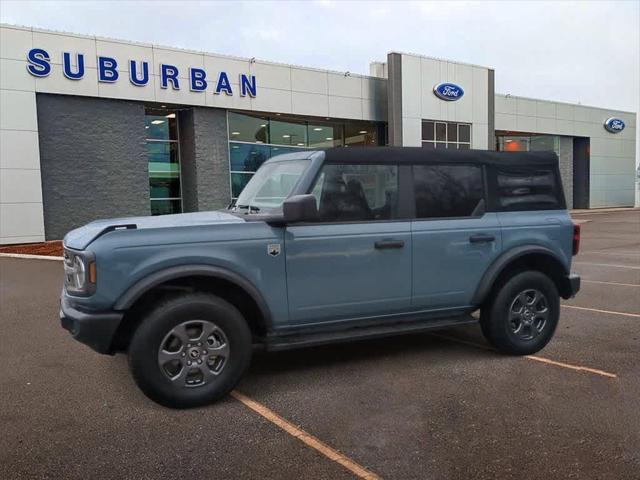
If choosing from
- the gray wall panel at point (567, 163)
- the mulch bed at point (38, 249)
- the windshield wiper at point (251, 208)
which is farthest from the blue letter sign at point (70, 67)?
the gray wall panel at point (567, 163)

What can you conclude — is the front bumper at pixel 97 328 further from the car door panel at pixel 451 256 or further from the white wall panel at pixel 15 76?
the white wall panel at pixel 15 76

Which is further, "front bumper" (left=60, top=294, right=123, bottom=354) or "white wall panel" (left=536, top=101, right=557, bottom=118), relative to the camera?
"white wall panel" (left=536, top=101, right=557, bottom=118)

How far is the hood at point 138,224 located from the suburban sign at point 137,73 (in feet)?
52.6

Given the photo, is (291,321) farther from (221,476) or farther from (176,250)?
(221,476)

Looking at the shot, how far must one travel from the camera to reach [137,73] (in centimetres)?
1978

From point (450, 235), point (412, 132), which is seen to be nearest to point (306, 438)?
point (450, 235)

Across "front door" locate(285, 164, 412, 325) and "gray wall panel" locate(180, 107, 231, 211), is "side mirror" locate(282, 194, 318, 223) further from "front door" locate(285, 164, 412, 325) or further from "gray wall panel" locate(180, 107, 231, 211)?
"gray wall panel" locate(180, 107, 231, 211)

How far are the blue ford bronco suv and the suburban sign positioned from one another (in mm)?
15693

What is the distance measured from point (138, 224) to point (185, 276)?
61cm

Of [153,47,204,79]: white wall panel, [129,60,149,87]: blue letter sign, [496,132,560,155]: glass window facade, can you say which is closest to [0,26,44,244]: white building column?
[129,60,149,87]: blue letter sign

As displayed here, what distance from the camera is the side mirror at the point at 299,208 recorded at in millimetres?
4168

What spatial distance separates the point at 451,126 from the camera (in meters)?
28.3

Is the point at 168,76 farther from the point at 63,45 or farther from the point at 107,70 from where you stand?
the point at 63,45

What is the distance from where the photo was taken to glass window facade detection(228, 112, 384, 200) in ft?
75.4
